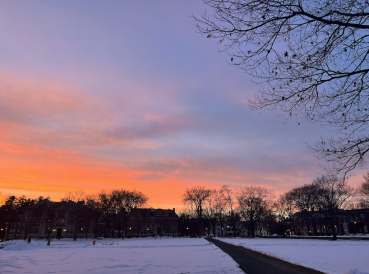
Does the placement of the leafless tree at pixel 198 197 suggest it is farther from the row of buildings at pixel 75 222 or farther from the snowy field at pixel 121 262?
the snowy field at pixel 121 262

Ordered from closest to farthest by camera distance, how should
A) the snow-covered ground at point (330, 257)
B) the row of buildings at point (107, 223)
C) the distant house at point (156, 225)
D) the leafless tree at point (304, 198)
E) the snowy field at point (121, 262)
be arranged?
the snow-covered ground at point (330, 257), the snowy field at point (121, 262), the leafless tree at point (304, 198), the row of buildings at point (107, 223), the distant house at point (156, 225)

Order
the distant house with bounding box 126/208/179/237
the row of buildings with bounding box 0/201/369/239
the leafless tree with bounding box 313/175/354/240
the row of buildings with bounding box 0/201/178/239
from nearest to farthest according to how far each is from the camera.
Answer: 1. the leafless tree with bounding box 313/175/354/240
2. the row of buildings with bounding box 0/201/178/239
3. the row of buildings with bounding box 0/201/369/239
4. the distant house with bounding box 126/208/179/237

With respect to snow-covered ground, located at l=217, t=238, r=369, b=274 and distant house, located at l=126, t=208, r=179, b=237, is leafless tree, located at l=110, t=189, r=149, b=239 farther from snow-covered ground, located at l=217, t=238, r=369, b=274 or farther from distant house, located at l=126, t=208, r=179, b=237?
snow-covered ground, located at l=217, t=238, r=369, b=274

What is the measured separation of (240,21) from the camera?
22.2 ft

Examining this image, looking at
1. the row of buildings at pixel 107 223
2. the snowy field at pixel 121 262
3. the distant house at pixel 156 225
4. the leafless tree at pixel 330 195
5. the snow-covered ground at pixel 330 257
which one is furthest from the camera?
the distant house at pixel 156 225

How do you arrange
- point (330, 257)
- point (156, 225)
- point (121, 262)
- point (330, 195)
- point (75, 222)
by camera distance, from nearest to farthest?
point (330, 257)
point (121, 262)
point (330, 195)
point (75, 222)
point (156, 225)

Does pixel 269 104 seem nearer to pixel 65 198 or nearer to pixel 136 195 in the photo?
pixel 136 195

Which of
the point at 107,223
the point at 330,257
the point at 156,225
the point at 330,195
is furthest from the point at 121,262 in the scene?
the point at 156,225

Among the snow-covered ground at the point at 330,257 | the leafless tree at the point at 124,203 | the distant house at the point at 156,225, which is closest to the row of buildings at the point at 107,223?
the distant house at the point at 156,225

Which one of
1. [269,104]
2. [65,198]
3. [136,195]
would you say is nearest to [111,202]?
[136,195]

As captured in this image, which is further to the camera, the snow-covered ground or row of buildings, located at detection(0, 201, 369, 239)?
row of buildings, located at detection(0, 201, 369, 239)

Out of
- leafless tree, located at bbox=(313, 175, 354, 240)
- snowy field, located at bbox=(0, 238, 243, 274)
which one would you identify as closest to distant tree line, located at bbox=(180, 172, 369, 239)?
leafless tree, located at bbox=(313, 175, 354, 240)

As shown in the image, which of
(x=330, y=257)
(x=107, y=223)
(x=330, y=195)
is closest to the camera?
(x=330, y=257)

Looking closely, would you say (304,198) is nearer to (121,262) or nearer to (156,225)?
(121,262)
